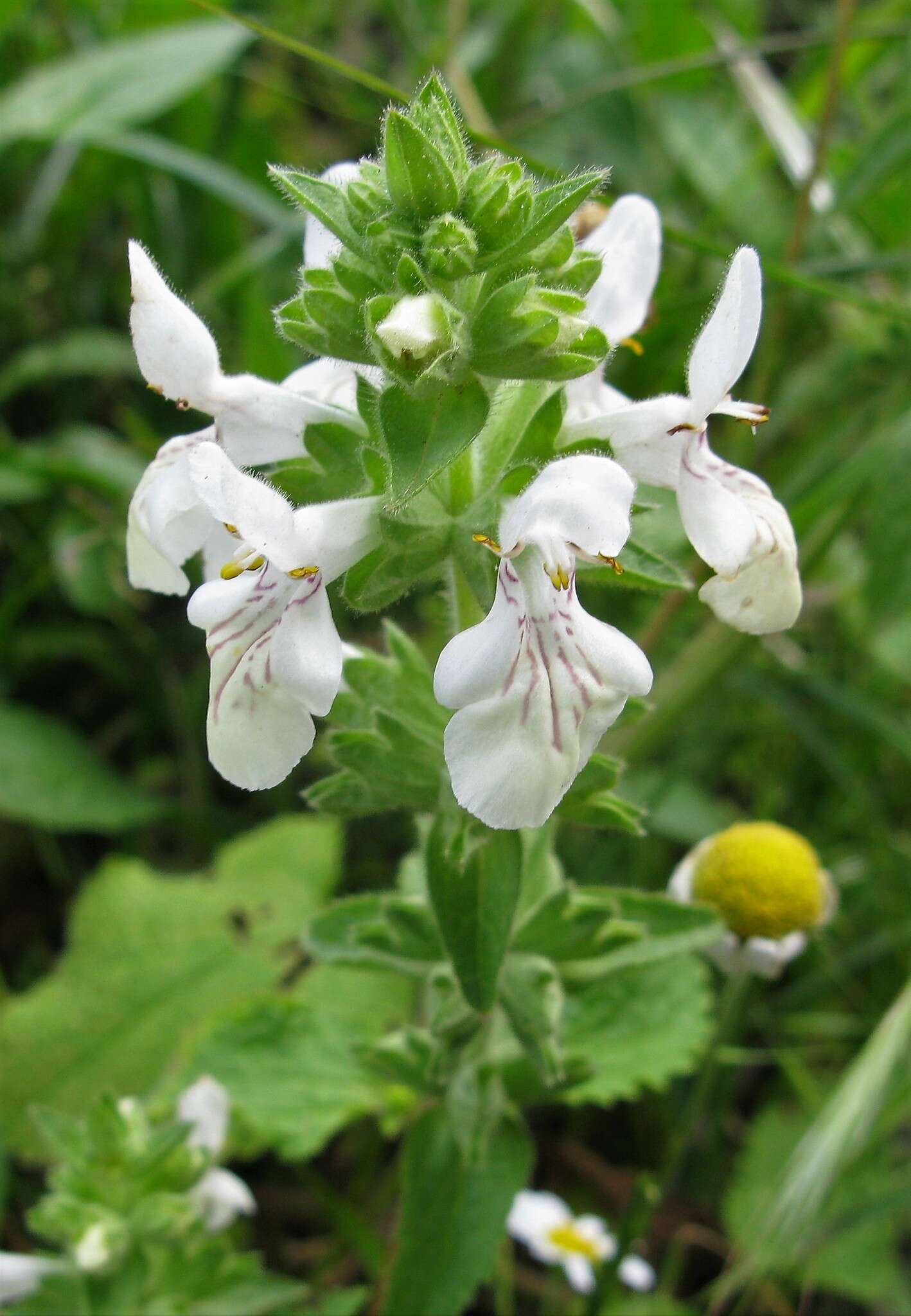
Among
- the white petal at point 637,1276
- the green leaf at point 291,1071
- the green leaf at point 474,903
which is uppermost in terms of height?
the green leaf at point 474,903

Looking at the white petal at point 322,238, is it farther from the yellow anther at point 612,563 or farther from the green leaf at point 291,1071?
the green leaf at point 291,1071

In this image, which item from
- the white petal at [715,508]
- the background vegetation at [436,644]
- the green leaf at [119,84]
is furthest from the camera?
the green leaf at [119,84]

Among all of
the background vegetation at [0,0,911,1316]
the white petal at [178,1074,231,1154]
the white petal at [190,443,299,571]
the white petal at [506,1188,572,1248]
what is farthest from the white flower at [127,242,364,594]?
the white petal at [506,1188,572,1248]

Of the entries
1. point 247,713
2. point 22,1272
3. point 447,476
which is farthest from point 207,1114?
point 447,476

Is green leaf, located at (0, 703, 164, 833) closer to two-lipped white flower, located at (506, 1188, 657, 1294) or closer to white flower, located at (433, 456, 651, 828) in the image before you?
two-lipped white flower, located at (506, 1188, 657, 1294)

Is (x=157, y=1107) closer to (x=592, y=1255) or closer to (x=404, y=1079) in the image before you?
(x=404, y=1079)

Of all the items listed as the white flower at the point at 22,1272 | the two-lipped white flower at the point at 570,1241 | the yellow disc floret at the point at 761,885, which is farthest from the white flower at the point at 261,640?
the two-lipped white flower at the point at 570,1241
